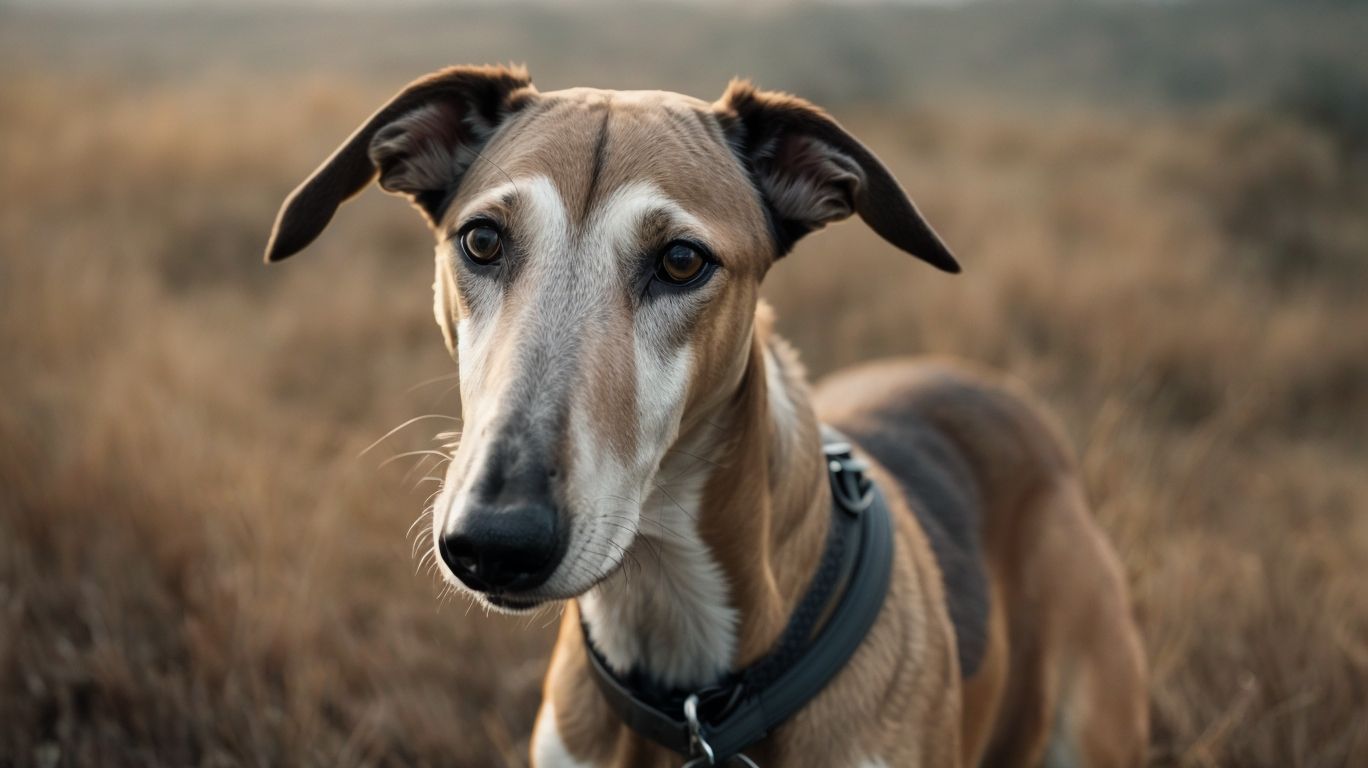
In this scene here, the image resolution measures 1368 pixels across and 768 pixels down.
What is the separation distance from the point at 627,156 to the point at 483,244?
357 mm

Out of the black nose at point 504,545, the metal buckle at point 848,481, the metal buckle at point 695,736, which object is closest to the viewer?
the black nose at point 504,545

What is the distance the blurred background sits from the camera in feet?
11.6

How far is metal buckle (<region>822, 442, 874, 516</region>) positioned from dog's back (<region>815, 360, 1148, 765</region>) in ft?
1.84

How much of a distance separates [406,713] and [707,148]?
2.23 metres

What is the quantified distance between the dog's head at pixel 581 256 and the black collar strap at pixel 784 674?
549 millimetres

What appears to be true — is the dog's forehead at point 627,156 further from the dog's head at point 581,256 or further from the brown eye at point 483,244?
the brown eye at point 483,244

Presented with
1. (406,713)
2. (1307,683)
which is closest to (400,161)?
(406,713)

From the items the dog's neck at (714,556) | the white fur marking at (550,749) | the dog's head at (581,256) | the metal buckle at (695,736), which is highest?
the dog's head at (581,256)

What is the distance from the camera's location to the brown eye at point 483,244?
7.10 ft

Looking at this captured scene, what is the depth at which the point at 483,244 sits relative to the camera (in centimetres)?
218

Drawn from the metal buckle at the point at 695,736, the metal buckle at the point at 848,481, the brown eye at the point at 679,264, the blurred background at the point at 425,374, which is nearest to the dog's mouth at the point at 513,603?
the blurred background at the point at 425,374

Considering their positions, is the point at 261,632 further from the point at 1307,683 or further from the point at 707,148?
the point at 1307,683

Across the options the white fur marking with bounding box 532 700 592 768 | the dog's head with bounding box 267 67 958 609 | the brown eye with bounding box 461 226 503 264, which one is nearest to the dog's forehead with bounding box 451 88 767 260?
the dog's head with bounding box 267 67 958 609

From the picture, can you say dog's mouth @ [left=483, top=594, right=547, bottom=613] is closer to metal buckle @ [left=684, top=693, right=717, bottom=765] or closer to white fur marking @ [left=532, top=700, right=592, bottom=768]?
metal buckle @ [left=684, top=693, right=717, bottom=765]
